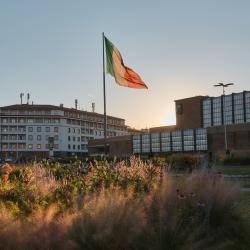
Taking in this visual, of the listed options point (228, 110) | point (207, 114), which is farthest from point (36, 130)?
point (228, 110)

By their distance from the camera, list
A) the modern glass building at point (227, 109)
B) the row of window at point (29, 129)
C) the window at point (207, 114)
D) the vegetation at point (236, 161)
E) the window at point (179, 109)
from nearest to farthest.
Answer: the vegetation at point (236, 161) < the modern glass building at point (227, 109) < the window at point (207, 114) < the window at point (179, 109) < the row of window at point (29, 129)

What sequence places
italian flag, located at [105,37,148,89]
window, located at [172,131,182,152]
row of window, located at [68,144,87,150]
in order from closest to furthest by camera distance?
italian flag, located at [105,37,148,89]
window, located at [172,131,182,152]
row of window, located at [68,144,87,150]

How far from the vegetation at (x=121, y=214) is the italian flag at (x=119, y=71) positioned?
25.6ft

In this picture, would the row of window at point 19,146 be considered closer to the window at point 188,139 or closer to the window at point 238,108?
the window at point 188,139

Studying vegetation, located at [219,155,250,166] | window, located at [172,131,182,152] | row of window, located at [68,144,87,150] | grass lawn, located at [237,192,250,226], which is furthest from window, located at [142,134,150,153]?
grass lawn, located at [237,192,250,226]

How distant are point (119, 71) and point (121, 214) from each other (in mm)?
12851

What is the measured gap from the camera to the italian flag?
17766mm

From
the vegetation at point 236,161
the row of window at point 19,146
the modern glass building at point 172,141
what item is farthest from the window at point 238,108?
the vegetation at point 236,161

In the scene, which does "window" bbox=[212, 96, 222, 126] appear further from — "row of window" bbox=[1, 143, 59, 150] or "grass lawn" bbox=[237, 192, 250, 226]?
"grass lawn" bbox=[237, 192, 250, 226]

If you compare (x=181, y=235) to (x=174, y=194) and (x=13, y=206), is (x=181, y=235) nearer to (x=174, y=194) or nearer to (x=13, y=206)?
(x=174, y=194)

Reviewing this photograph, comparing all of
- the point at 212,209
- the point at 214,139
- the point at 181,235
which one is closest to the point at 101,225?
the point at 181,235

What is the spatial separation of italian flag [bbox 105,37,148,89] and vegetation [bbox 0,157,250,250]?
7809mm

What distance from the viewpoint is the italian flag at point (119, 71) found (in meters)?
17.8

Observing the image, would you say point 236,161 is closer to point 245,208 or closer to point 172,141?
point 245,208
